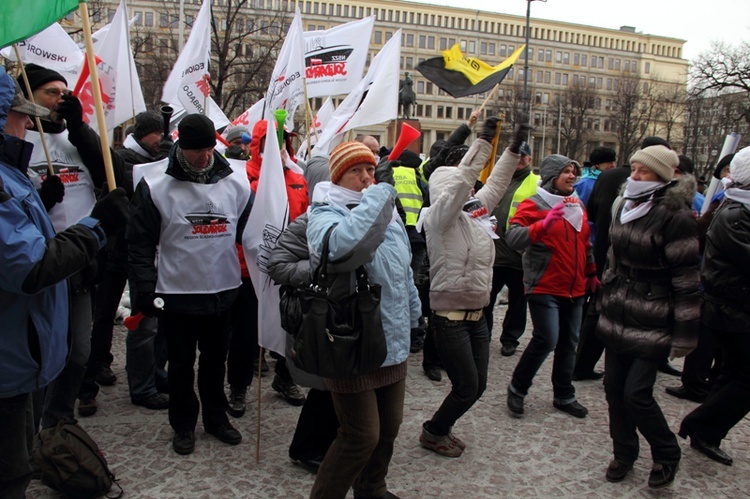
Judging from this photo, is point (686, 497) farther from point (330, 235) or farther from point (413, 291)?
point (330, 235)

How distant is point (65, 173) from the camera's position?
385 centimetres

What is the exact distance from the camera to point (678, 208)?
3467 mm

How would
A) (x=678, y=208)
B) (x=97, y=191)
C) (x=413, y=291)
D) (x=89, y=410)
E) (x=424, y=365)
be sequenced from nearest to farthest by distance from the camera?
(x=413, y=291)
(x=678, y=208)
(x=97, y=191)
(x=89, y=410)
(x=424, y=365)

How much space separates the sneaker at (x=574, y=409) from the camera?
4.72 meters

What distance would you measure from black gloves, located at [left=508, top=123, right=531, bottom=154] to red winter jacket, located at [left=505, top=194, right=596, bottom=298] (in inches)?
30.9

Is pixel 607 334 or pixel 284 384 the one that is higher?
pixel 607 334

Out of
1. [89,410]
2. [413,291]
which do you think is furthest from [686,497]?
[89,410]

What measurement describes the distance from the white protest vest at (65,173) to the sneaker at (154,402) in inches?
60.0

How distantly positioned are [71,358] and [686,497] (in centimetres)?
379

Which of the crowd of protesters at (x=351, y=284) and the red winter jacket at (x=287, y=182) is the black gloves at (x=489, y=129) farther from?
the red winter jacket at (x=287, y=182)

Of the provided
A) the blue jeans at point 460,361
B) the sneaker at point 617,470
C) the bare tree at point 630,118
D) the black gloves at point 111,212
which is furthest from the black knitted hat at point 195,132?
the bare tree at point 630,118

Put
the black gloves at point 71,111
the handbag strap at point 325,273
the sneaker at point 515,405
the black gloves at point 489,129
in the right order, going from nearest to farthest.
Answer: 1. the handbag strap at point 325,273
2. the black gloves at point 71,111
3. the black gloves at point 489,129
4. the sneaker at point 515,405

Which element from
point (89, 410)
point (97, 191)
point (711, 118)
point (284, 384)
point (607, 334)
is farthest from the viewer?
point (711, 118)

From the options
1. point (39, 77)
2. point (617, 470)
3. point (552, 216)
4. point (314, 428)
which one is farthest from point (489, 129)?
point (39, 77)
